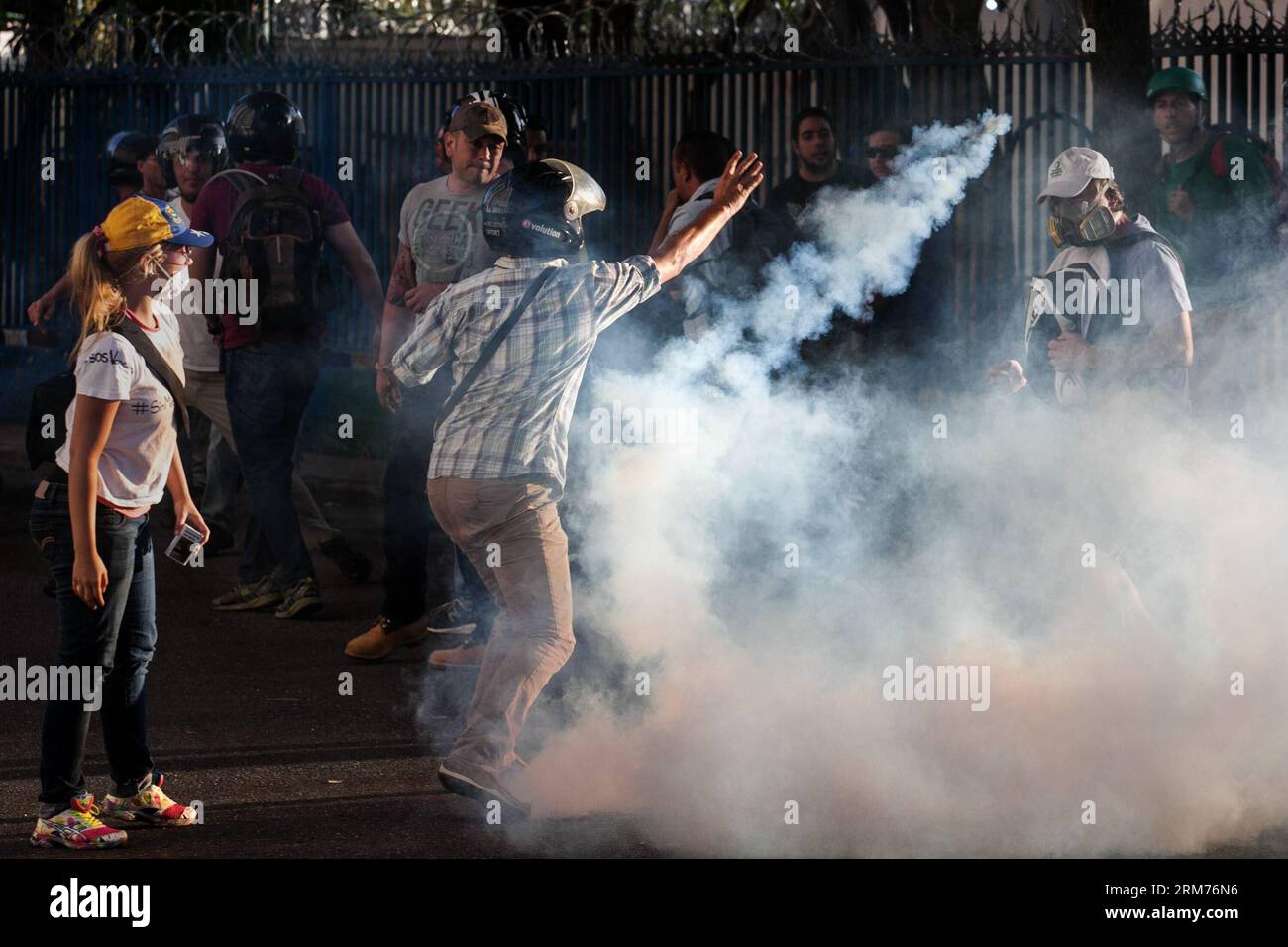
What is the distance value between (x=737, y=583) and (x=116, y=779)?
2.21m

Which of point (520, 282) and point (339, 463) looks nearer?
point (520, 282)

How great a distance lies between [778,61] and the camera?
11508 mm

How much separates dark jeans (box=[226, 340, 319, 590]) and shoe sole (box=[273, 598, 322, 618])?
192 millimetres

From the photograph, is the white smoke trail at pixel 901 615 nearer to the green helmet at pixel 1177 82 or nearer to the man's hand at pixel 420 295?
the man's hand at pixel 420 295

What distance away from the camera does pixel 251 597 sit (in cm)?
837

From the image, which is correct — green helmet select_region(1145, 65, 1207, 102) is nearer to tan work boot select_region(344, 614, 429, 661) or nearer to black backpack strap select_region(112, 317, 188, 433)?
tan work boot select_region(344, 614, 429, 661)

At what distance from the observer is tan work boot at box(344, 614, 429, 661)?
7.32 m

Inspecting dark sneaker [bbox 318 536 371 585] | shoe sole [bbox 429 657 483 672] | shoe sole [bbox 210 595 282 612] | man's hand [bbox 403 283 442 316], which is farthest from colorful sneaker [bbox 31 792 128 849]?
dark sneaker [bbox 318 536 371 585]

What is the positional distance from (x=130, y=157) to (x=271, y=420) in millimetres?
3044

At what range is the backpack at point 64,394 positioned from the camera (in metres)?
5.06

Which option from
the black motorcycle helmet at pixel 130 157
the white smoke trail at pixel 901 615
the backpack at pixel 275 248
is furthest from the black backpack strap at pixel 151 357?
the black motorcycle helmet at pixel 130 157

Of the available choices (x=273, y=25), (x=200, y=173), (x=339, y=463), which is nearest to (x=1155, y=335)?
(x=200, y=173)
